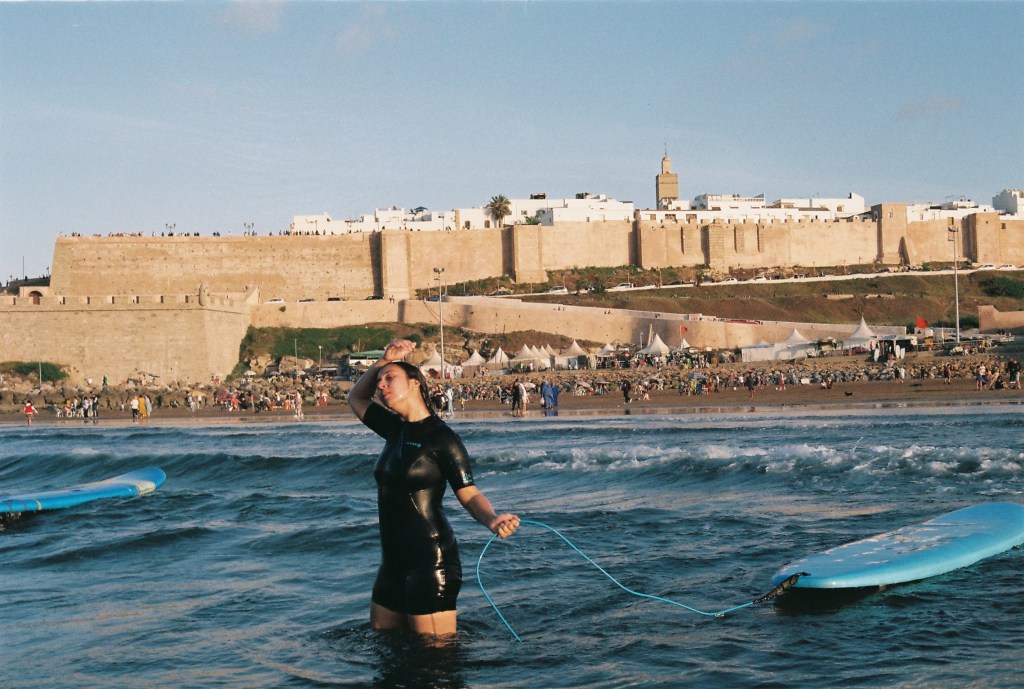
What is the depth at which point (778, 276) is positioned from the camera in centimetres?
6075

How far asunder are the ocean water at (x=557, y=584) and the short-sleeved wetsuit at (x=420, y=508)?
228 millimetres

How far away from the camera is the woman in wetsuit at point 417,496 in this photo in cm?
360

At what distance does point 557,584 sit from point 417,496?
1.57 m

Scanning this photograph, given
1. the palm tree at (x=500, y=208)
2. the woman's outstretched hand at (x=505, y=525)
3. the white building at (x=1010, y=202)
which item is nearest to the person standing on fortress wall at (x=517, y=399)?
the woman's outstretched hand at (x=505, y=525)

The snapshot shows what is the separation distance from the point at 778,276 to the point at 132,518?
5568 centimetres

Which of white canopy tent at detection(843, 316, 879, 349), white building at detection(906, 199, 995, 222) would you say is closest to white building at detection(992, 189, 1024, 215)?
white building at detection(906, 199, 995, 222)

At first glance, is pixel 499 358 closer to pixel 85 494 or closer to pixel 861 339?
pixel 861 339

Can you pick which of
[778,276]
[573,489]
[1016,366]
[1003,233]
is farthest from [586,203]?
[573,489]

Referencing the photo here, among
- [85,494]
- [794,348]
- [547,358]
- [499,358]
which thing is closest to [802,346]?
[794,348]

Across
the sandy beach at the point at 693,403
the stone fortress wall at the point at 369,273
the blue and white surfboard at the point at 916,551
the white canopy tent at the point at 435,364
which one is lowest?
the sandy beach at the point at 693,403

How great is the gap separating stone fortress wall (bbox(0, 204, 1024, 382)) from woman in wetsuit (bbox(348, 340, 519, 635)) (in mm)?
37915

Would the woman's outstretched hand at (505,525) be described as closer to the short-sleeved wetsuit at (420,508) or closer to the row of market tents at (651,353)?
the short-sleeved wetsuit at (420,508)

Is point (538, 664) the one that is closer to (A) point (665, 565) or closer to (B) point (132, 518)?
(A) point (665, 565)

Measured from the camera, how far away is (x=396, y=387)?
11.9 ft
